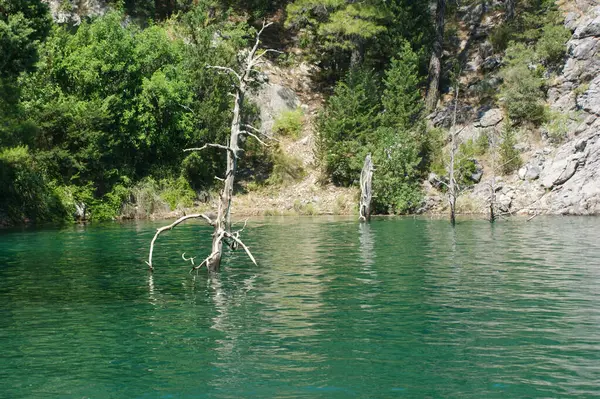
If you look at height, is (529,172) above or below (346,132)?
below

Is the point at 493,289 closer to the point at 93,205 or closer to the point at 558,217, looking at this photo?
the point at 558,217

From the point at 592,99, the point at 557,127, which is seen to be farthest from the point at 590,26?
the point at 557,127

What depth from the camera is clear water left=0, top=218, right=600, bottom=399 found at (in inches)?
468

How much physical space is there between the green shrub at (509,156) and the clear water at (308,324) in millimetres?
25462


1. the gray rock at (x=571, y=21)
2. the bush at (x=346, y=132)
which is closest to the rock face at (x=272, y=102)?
the bush at (x=346, y=132)

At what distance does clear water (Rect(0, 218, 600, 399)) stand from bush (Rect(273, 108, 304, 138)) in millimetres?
35184

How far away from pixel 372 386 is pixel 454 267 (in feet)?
47.4

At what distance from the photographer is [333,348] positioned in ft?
46.1

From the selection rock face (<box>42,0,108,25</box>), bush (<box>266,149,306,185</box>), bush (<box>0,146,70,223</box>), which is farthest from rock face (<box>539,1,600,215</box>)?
rock face (<box>42,0,108,25</box>)

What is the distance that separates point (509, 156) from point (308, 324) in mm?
43712

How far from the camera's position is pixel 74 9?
6303 centimetres

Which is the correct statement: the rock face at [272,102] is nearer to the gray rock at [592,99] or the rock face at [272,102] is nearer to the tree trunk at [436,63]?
the tree trunk at [436,63]

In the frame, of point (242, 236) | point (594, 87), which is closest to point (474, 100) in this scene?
point (594, 87)

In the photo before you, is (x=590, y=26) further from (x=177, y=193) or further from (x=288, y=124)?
(x=177, y=193)
